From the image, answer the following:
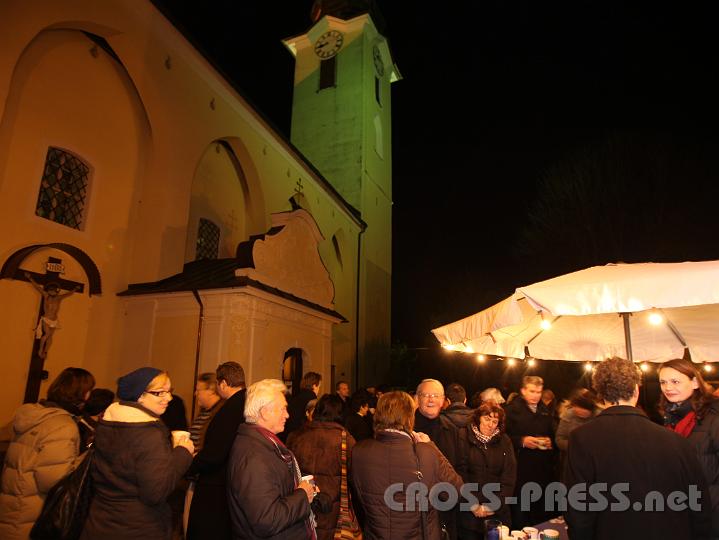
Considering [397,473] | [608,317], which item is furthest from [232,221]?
[397,473]

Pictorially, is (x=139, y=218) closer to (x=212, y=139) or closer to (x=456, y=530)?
(x=212, y=139)

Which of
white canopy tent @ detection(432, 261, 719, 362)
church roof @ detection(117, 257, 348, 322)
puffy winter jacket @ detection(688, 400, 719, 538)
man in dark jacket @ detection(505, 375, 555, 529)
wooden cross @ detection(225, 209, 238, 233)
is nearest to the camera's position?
puffy winter jacket @ detection(688, 400, 719, 538)

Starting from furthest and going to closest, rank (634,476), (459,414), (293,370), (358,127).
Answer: (358,127) → (293,370) → (459,414) → (634,476)

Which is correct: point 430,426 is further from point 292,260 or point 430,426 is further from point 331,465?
point 292,260

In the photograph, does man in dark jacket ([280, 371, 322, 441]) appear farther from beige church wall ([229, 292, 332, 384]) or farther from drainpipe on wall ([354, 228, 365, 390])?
drainpipe on wall ([354, 228, 365, 390])

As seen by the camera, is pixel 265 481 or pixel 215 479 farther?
pixel 215 479

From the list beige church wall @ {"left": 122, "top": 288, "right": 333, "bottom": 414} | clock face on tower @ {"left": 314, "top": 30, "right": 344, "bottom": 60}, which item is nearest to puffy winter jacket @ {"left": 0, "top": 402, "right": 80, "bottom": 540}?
beige church wall @ {"left": 122, "top": 288, "right": 333, "bottom": 414}

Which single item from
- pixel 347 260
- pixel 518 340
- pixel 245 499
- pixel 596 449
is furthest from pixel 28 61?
pixel 347 260

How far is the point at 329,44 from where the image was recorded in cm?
2617

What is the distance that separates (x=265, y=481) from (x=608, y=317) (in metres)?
5.46

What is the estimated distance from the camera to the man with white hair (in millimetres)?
3016

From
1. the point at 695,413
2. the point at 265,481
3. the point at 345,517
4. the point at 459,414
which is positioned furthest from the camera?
the point at 459,414

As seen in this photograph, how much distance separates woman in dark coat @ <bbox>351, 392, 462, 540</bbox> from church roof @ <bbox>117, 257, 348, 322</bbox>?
5302 millimetres

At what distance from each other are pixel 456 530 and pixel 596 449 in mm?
2423
